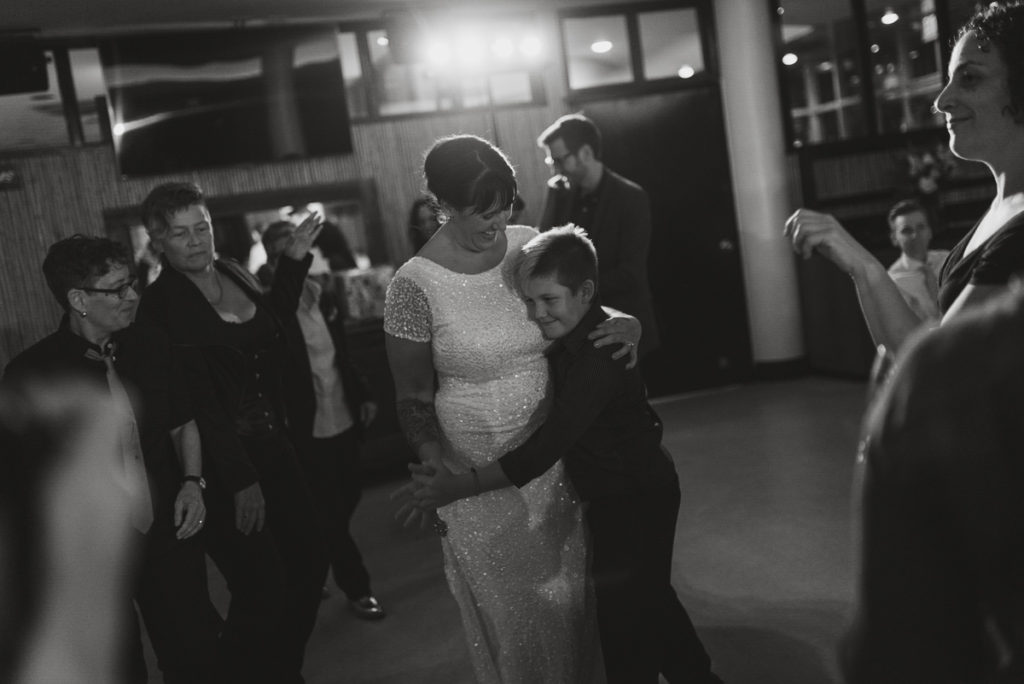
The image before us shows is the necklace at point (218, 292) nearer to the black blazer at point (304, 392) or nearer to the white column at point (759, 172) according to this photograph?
the black blazer at point (304, 392)

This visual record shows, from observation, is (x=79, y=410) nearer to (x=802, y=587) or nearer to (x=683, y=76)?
(x=802, y=587)

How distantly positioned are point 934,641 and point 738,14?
6749 millimetres

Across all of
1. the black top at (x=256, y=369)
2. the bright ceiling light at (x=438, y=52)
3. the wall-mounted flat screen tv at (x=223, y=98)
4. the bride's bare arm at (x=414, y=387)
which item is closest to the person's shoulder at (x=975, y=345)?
the bride's bare arm at (x=414, y=387)

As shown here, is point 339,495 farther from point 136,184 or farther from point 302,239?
point 136,184

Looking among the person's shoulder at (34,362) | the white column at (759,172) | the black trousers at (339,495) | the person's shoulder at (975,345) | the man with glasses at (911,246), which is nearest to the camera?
the person's shoulder at (975,345)

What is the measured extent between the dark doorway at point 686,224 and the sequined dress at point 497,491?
191 inches

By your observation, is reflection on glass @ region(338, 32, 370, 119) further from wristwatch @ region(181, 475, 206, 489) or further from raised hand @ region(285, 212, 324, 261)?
wristwatch @ region(181, 475, 206, 489)

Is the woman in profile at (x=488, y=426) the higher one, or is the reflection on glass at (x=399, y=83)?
the reflection on glass at (x=399, y=83)

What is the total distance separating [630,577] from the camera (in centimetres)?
212

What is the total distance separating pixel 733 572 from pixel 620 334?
185cm

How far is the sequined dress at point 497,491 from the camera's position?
84.9 inches

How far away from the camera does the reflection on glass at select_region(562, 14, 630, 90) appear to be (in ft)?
22.7

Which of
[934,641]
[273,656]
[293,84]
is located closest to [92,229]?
[293,84]

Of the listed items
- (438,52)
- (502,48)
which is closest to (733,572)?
(438,52)
